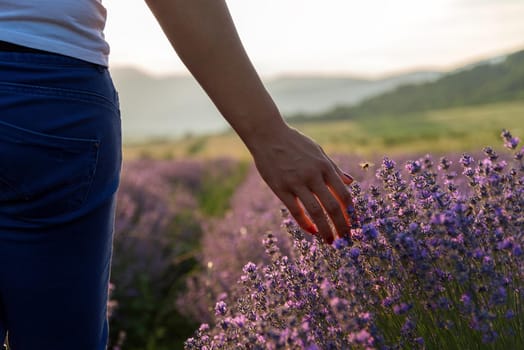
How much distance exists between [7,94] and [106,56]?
272 millimetres

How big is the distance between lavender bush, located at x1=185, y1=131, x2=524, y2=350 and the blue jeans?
1.25 feet

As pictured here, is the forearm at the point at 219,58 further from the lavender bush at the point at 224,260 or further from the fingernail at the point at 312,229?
the lavender bush at the point at 224,260

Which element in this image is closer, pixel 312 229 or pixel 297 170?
pixel 297 170

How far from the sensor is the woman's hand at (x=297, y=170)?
1.53m

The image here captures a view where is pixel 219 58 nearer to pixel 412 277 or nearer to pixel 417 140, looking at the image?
pixel 412 277

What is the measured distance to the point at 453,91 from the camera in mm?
44906

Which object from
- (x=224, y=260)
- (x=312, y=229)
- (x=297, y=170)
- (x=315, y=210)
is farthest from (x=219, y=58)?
(x=224, y=260)

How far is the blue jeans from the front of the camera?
1468 mm

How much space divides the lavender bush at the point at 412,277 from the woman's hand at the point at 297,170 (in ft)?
0.42

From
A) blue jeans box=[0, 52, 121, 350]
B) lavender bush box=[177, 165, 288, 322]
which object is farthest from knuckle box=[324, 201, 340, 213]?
lavender bush box=[177, 165, 288, 322]

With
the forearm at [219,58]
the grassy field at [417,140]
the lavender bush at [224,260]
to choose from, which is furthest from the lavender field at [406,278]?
the grassy field at [417,140]

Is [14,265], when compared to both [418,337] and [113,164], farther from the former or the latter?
[418,337]

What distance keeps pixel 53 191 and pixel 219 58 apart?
0.47 m

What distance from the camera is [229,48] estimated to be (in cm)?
149
